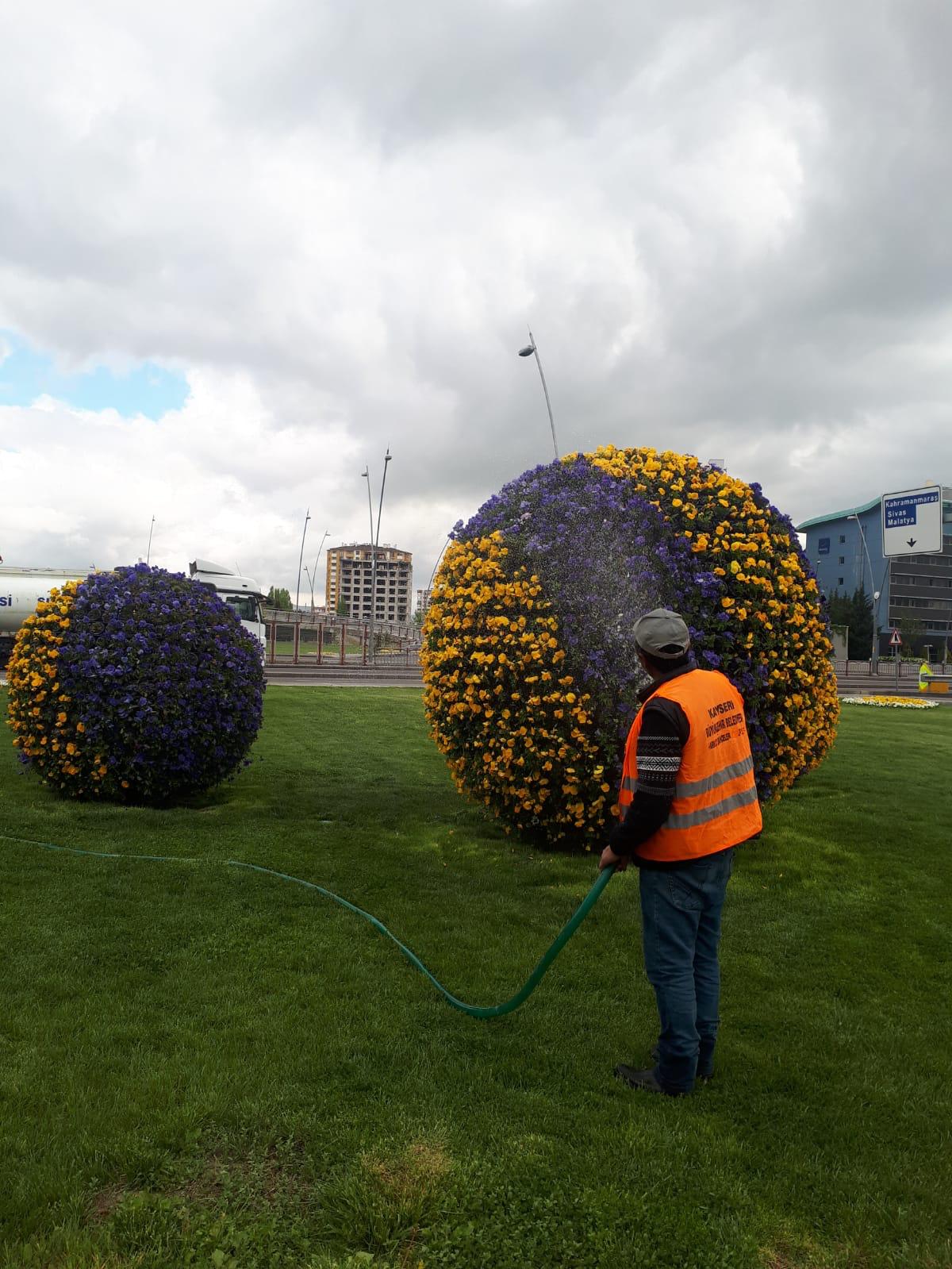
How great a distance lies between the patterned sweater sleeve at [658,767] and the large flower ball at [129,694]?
5393mm

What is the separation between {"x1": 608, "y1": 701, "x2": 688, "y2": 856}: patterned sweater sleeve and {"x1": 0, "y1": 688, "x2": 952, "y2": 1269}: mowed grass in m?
1.04

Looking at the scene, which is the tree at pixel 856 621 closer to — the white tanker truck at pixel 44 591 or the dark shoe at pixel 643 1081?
the white tanker truck at pixel 44 591

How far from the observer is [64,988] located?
12.9ft

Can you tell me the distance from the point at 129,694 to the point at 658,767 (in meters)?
5.64

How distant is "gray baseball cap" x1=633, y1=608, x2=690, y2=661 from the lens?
3.28 metres

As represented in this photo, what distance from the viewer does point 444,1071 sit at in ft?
10.9

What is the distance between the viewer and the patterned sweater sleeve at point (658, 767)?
122 inches

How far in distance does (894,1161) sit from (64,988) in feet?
11.5

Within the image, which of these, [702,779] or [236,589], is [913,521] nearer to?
[236,589]

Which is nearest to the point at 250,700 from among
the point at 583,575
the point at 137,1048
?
the point at 583,575

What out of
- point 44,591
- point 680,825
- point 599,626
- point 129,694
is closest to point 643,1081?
point 680,825

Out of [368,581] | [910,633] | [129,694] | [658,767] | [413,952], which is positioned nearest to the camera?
[658,767]

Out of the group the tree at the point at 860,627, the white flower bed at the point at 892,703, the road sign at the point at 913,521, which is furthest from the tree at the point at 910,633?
the white flower bed at the point at 892,703

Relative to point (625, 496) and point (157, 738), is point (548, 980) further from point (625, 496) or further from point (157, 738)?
point (157, 738)
